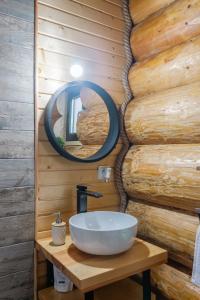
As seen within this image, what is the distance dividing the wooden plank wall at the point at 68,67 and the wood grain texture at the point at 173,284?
0.57m

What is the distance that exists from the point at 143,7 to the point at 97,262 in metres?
1.80

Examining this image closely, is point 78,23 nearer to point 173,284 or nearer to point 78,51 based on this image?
point 78,51

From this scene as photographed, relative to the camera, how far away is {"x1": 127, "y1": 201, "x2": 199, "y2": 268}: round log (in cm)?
147

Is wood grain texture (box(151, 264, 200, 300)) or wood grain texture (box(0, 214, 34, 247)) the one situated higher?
wood grain texture (box(0, 214, 34, 247))

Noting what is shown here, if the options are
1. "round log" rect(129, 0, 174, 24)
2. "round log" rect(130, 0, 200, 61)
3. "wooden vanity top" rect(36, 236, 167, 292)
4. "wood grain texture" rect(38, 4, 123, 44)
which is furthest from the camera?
"round log" rect(129, 0, 174, 24)

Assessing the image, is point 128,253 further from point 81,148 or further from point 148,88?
point 148,88

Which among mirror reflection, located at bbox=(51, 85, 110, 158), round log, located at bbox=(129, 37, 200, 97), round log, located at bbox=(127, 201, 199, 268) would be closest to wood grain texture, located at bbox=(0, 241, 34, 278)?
mirror reflection, located at bbox=(51, 85, 110, 158)

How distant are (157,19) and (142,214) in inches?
55.4

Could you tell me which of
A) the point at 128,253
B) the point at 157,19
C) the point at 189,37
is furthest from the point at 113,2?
the point at 128,253

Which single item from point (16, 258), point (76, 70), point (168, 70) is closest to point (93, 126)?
point (76, 70)

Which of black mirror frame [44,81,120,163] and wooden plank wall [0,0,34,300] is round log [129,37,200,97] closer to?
black mirror frame [44,81,120,163]

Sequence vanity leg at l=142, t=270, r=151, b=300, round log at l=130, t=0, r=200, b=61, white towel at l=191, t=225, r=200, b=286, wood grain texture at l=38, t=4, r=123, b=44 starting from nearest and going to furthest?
white towel at l=191, t=225, r=200, b=286 → vanity leg at l=142, t=270, r=151, b=300 → round log at l=130, t=0, r=200, b=61 → wood grain texture at l=38, t=4, r=123, b=44

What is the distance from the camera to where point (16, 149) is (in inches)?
59.3

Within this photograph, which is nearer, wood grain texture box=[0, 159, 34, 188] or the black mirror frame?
wood grain texture box=[0, 159, 34, 188]
